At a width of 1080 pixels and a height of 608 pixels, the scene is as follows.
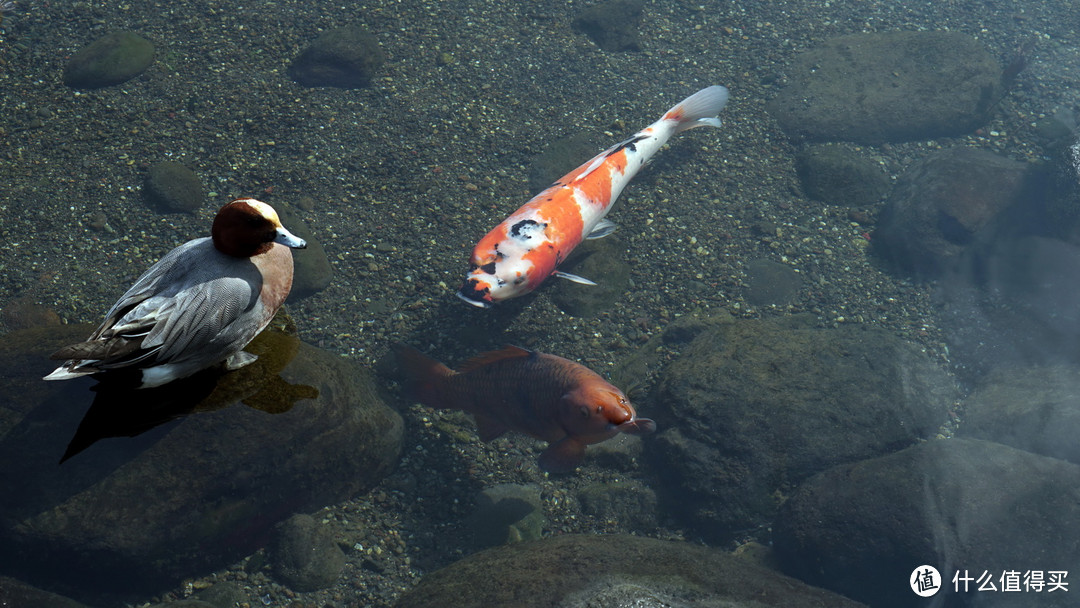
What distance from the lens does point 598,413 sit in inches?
153

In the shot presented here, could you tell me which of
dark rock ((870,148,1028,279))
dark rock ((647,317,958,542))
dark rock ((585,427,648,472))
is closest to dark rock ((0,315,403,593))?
dark rock ((585,427,648,472))

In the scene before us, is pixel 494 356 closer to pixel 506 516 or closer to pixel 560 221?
pixel 506 516

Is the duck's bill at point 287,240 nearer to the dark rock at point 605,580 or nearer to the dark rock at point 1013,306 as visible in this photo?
the dark rock at point 605,580

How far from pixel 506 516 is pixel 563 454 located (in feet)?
1.88

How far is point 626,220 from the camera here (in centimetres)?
586

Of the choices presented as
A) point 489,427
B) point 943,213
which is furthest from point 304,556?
point 943,213

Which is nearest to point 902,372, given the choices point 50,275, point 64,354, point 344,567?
point 344,567

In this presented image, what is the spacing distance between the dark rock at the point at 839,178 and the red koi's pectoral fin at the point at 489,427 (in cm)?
407

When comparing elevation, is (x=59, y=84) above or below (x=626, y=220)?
above

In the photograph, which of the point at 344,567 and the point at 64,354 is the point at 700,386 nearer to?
the point at 344,567

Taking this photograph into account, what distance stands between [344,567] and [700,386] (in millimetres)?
2738

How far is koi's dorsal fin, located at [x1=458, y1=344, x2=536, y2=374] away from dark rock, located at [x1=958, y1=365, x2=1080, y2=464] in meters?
3.57

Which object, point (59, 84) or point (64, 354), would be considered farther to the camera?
point (59, 84)

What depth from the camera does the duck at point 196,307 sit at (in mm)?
2797
